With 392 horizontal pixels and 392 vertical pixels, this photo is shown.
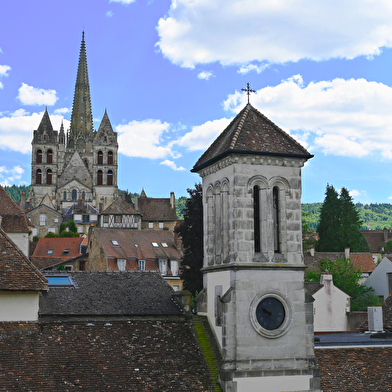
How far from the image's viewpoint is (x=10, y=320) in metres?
16.4

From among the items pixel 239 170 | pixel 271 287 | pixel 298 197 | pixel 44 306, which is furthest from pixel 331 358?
pixel 44 306

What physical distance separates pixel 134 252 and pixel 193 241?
1086 inches

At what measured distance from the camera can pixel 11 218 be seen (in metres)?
39.2

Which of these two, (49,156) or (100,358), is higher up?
(49,156)

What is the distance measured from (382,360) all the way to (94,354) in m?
9.31

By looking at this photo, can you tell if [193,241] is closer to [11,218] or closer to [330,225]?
[11,218]

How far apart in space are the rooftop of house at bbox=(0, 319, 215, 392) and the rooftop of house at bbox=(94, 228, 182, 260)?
141 feet

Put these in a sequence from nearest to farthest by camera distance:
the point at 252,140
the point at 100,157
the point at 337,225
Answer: the point at 252,140, the point at 337,225, the point at 100,157

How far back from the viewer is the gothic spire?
495 ft

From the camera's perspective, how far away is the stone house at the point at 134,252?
199 feet

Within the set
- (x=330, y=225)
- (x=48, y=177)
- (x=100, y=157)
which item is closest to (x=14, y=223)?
(x=330, y=225)

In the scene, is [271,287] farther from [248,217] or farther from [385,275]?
[385,275]

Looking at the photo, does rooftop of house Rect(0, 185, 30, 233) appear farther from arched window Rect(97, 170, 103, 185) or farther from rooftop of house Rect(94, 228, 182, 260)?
arched window Rect(97, 170, 103, 185)

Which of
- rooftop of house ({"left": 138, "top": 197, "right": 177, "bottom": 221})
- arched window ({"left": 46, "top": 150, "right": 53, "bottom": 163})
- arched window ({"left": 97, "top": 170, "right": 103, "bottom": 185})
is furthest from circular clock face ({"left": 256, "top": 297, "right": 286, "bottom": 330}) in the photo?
arched window ({"left": 46, "top": 150, "right": 53, "bottom": 163})
